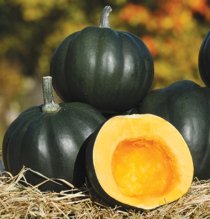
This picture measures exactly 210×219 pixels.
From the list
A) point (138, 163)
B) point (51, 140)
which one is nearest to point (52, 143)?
point (51, 140)

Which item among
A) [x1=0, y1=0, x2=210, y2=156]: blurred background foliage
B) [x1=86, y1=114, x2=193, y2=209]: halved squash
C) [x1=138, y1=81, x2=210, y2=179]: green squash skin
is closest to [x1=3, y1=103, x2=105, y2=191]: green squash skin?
[x1=86, y1=114, x2=193, y2=209]: halved squash

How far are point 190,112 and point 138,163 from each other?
39 cm

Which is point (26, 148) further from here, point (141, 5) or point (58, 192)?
point (141, 5)

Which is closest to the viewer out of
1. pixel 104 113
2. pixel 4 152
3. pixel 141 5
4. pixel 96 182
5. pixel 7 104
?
pixel 96 182

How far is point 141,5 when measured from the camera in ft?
18.9

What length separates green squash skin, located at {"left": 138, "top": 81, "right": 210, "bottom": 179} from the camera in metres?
2.79

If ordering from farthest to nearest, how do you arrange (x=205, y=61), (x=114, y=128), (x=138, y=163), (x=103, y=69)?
(x=205, y=61)
(x=103, y=69)
(x=138, y=163)
(x=114, y=128)

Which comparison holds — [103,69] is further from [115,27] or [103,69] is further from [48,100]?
[115,27]

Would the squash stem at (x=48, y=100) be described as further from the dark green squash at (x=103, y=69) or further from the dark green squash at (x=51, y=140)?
the dark green squash at (x=103, y=69)

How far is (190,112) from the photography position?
284 cm

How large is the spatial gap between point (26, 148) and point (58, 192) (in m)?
0.22

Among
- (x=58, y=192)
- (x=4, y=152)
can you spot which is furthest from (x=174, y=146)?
(x=4, y=152)

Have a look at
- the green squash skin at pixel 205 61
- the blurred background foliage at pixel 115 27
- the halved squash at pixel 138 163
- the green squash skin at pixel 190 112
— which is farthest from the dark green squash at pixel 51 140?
the blurred background foliage at pixel 115 27

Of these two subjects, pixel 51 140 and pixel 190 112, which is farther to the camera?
pixel 190 112
